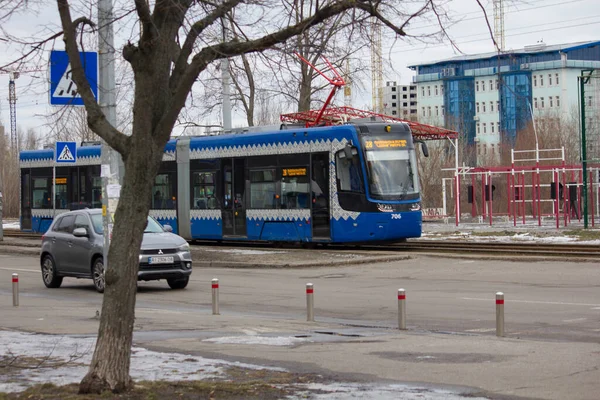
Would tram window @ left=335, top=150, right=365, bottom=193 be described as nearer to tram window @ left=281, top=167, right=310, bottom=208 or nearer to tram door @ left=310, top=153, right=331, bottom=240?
tram door @ left=310, top=153, right=331, bottom=240

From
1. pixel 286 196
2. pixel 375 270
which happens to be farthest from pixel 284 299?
pixel 286 196

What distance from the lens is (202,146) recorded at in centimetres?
3444

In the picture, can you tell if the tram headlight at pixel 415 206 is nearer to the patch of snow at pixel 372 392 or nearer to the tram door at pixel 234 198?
the tram door at pixel 234 198

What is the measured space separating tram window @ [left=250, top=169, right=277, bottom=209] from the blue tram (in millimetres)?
33

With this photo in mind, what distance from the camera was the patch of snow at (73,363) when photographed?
31.8 feet

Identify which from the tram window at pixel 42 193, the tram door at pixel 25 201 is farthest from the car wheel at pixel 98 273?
the tram door at pixel 25 201

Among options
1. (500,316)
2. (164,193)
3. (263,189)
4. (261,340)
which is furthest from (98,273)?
(164,193)

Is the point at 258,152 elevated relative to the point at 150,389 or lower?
elevated

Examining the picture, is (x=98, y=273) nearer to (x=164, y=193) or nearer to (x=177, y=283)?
(x=177, y=283)

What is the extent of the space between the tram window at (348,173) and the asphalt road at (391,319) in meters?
3.63

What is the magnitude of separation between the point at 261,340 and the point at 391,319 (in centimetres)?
356

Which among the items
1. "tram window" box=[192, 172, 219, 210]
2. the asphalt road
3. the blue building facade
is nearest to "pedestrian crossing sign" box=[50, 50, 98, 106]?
the asphalt road

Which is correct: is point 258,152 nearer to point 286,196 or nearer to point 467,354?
point 286,196

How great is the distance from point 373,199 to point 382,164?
1203 mm
